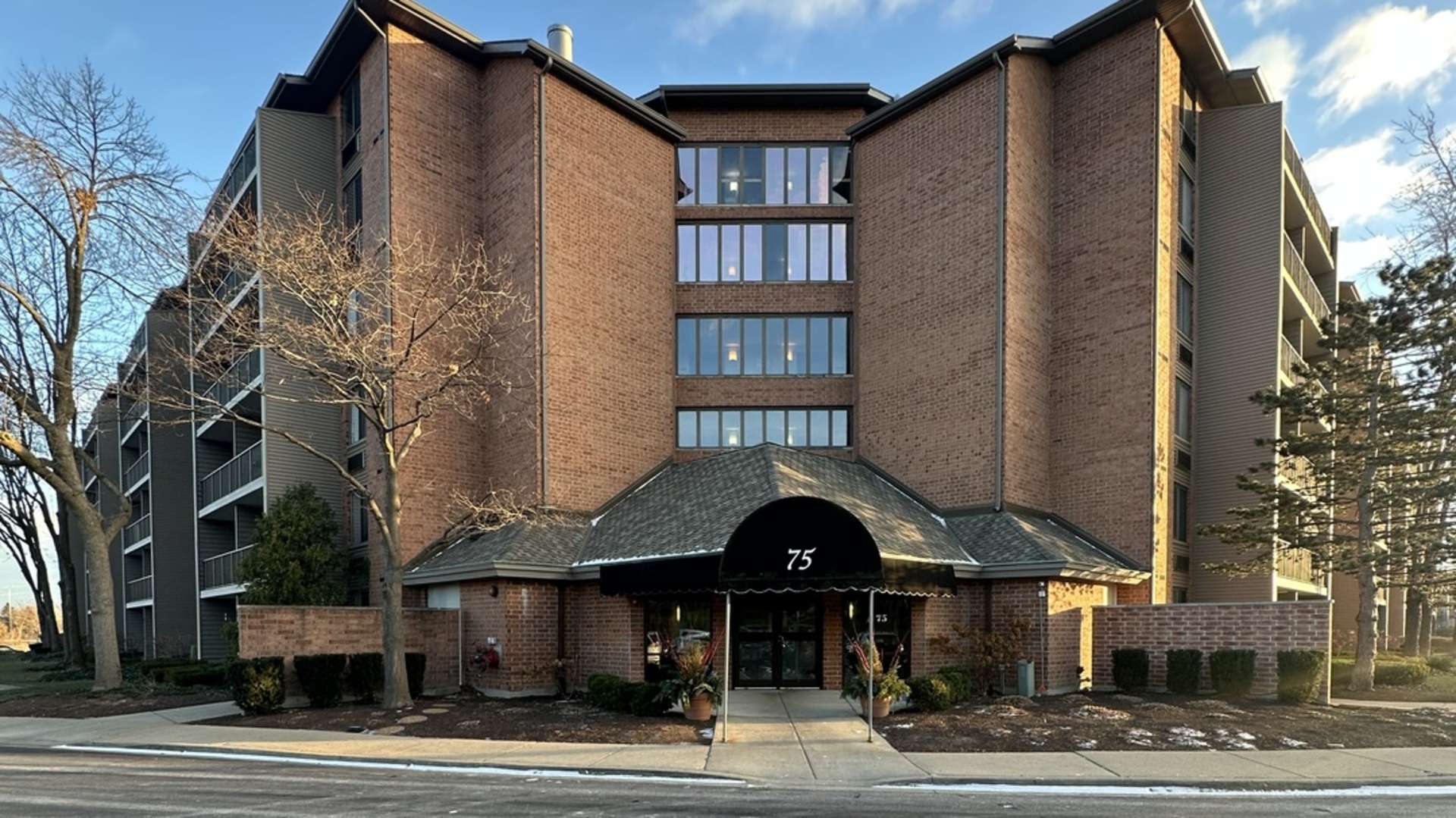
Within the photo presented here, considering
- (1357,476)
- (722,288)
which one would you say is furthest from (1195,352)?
(722,288)

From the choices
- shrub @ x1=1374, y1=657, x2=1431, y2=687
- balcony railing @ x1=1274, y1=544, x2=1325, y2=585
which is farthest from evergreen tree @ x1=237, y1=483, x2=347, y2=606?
shrub @ x1=1374, y1=657, x2=1431, y2=687

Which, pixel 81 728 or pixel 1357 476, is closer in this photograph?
pixel 81 728

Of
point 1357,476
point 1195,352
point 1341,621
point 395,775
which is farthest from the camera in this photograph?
point 1341,621

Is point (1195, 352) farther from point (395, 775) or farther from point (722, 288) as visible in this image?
point (395, 775)

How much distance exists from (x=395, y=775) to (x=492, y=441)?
41.2ft

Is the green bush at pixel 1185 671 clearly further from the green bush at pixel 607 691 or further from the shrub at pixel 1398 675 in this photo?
the green bush at pixel 607 691

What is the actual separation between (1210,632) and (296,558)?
2257cm

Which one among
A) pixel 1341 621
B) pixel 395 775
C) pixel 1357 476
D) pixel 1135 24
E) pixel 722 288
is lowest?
pixel 1341 621

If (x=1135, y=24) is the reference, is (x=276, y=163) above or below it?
below

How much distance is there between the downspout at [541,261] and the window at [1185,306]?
17814 mm

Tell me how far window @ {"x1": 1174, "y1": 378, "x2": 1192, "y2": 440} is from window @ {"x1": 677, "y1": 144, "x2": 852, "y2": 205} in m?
11.5

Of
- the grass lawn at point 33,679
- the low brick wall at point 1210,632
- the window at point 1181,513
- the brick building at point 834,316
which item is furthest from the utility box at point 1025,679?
the grass lawn at point 33,679

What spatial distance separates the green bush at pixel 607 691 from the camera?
1572cm

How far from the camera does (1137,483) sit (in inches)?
808
